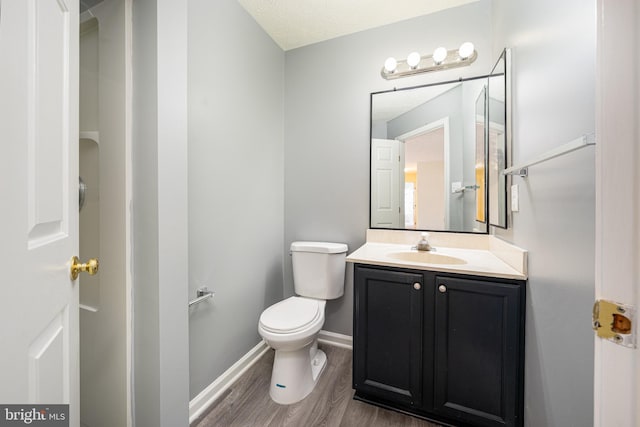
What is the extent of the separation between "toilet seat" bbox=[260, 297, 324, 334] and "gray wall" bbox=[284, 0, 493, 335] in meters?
0.41

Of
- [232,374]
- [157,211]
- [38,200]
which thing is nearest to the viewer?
[38,200]

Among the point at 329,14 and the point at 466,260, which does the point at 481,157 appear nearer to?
the point at 466,260

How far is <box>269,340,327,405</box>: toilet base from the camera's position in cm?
149

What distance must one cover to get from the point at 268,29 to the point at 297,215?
1.52m

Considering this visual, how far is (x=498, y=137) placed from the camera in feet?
4.76

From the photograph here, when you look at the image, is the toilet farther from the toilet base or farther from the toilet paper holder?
the toilet paper holder

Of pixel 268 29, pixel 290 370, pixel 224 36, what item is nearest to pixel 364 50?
pixel 268 29

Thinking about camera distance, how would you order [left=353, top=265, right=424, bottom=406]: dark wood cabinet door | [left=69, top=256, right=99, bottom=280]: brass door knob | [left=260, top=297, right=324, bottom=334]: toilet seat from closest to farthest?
1. [left=69, top=256, right=99, bottom=280]: brass door knob
2. [left=353, top=265, right=424, bottom=406]: dark wood cabinet door
3. [left=260, top=297, right=324, bottom=334]: toilet seat

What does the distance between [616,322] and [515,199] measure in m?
1.01

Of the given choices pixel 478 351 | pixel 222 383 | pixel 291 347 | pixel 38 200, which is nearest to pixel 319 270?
pixel 291 347

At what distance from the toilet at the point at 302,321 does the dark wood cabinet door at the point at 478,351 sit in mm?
745

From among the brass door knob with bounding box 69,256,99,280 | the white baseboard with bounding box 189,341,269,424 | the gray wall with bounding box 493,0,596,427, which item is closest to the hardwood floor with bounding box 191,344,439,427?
the white baseboard with bounding box 189,341,269,424

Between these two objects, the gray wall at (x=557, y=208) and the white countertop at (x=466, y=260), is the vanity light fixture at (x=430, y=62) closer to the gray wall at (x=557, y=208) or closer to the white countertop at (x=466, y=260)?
the gray wall at (x=557, y=208)

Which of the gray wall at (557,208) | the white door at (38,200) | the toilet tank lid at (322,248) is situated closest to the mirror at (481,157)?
the gray wall at (557,208)
